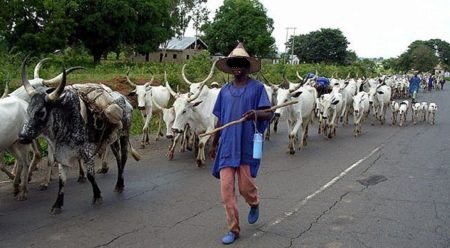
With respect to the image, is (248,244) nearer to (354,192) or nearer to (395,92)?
(354,192)

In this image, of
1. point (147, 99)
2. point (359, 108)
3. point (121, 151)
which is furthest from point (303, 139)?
point (121, 151)

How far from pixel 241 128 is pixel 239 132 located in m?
0.05

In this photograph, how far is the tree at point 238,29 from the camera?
63719 mm

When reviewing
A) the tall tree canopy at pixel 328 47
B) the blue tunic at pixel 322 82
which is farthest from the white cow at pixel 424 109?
the tall tree canopy at pixel 328 47

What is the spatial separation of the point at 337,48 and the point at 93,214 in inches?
2700

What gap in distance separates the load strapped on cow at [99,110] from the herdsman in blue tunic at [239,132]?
2.30 meters

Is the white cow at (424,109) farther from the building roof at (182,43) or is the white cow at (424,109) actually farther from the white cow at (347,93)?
the building roof at (182,43)

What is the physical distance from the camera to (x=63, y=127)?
6.94m

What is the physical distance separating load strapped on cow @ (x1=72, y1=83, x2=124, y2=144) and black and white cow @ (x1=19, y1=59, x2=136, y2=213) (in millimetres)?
17

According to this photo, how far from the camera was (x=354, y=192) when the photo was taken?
8.33 metres

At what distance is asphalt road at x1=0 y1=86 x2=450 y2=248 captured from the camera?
236 inches

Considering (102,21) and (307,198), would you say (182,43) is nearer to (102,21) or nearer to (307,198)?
(102,21)

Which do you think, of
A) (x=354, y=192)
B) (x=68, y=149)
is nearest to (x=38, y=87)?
(x=68, y=149)

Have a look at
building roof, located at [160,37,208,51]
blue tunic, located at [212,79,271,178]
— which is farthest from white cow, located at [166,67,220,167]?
building roof, located at [160,37,208,51]
